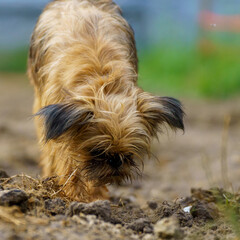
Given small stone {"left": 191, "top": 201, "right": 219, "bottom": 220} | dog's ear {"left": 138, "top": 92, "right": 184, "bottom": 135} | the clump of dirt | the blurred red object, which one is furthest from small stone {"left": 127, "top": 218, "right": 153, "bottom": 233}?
the blurred red object

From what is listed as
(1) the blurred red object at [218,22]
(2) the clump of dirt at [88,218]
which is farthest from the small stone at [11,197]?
(1) the blurred red object at [218,22]

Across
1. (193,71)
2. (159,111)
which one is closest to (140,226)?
(159,111)

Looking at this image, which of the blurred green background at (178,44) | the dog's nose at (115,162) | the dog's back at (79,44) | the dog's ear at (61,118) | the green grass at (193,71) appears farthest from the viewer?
the blurred green background at (178,44)

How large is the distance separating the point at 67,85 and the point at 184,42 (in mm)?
12638

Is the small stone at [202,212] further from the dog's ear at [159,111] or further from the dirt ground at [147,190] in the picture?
the dog's ear at [159,111]

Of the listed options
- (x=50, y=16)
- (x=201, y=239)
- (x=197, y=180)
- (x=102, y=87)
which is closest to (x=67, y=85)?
(x=102, y=87)

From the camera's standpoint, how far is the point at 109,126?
4047 mm

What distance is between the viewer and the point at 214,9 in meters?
16.5

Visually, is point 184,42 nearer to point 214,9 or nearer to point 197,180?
point 214,9

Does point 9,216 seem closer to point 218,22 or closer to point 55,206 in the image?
point 55,206

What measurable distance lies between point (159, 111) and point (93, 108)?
22.4 inches

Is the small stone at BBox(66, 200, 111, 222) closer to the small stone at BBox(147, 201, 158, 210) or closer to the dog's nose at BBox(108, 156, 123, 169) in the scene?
the dog's nose at BBox(108, 156, 123, 169)

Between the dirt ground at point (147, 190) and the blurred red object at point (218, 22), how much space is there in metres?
3.64

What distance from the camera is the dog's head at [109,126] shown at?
13.3 feet
